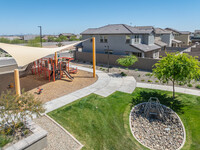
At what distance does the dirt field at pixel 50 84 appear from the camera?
13.6 m

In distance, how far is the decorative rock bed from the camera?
8648 millimetres

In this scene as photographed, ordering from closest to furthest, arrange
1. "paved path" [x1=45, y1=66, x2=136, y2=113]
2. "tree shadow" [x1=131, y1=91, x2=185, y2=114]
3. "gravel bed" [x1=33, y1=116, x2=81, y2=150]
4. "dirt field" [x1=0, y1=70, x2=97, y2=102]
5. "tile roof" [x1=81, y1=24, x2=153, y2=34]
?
"gravel bed" [x1=33, y1=116, x2=81, y2=150]
"tree shadow" [x1=131, y1=91, x2=185, y2=114]
"paved path" [x1=45, y1=66, x2=136, y2=113]
"dirt field" [x1=0, y1=70, x2=97, y2=102]
"tile roof" [x1=81, y1=24, x2=153, y2=34]

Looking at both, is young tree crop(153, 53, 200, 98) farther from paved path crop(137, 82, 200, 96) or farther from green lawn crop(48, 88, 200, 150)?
paved path crop(137, 82, 200, 96)

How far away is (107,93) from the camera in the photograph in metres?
14.0

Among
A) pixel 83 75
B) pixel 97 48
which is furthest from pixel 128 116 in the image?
pixel 97 48

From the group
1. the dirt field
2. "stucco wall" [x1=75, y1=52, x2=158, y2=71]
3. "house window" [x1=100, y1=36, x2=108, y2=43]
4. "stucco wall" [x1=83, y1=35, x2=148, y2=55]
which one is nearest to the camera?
the dirt field

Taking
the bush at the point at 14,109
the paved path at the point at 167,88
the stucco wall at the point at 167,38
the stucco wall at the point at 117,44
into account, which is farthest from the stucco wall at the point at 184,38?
the bush at the point at 14,109

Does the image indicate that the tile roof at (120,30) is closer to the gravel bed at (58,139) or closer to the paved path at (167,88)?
the paved path at (167,88)

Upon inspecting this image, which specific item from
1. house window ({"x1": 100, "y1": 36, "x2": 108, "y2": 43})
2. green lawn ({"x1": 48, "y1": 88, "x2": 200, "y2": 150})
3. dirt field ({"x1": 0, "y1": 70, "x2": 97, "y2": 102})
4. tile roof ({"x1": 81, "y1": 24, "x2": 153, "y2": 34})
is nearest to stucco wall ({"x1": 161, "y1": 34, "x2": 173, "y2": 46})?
tile roof ({"x1": 81, "y1": 24, "x2": 153, "y2": 34})

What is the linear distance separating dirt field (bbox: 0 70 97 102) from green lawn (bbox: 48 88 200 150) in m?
2.68

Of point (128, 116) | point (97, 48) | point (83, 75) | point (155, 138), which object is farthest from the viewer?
point (97, 48)

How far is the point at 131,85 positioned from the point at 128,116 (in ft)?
19.9

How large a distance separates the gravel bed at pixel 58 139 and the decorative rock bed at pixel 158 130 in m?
3.75

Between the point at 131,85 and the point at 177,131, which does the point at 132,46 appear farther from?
the point at 177,131
